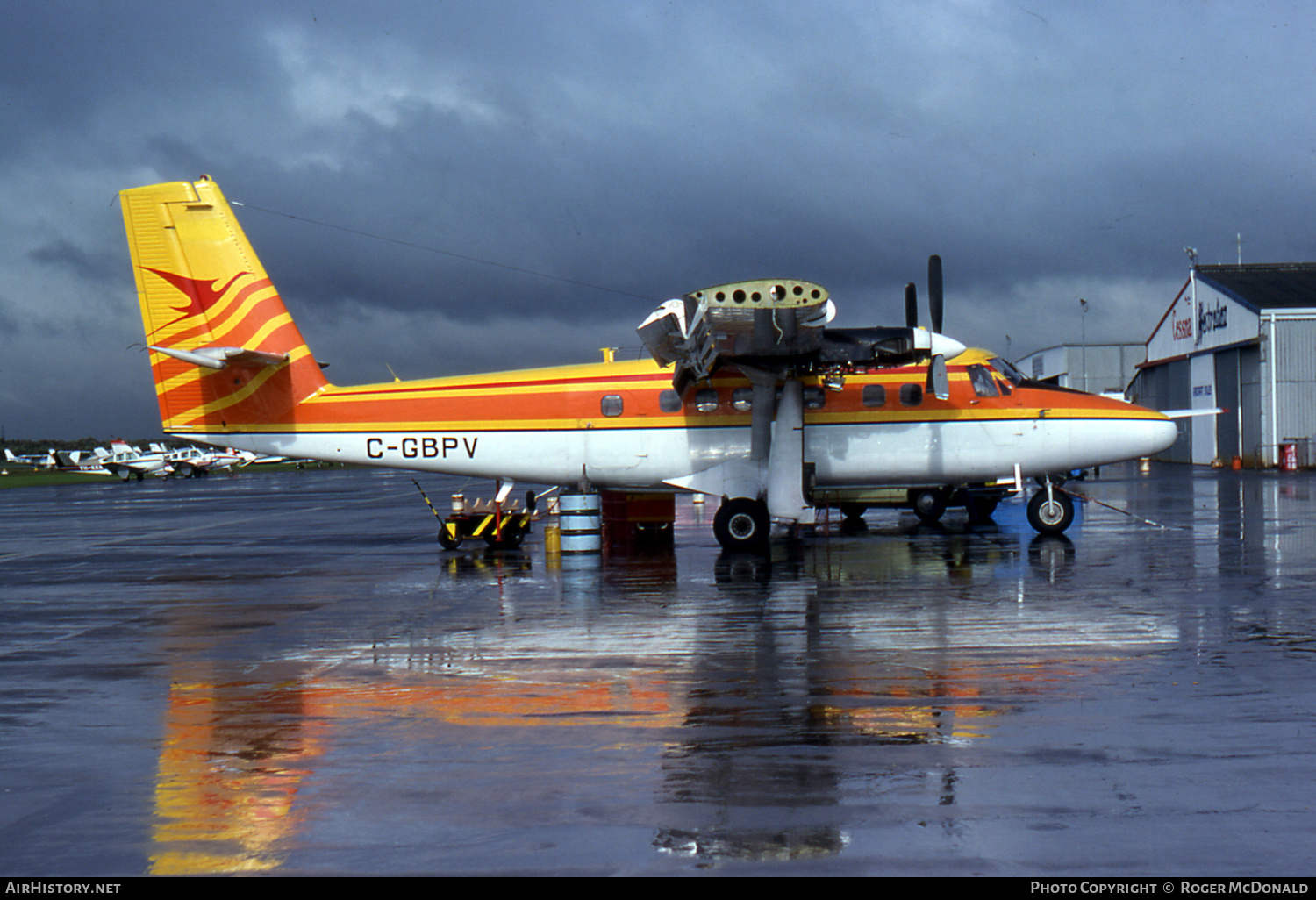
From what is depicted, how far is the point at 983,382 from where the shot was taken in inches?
677

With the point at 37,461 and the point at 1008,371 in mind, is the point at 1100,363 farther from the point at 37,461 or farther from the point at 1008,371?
the point at 37,461

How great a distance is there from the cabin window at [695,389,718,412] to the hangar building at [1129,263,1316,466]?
31.7 metres

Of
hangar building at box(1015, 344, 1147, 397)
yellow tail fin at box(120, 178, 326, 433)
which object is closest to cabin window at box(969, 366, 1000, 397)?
yellow tail fin at box(120, 178, 326, 433)

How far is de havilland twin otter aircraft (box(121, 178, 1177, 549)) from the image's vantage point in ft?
55.7

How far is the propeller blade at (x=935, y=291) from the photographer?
15.7m

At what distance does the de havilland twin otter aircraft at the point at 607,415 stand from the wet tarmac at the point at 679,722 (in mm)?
3364

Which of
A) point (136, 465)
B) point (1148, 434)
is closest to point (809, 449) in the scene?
point (1148, 434)

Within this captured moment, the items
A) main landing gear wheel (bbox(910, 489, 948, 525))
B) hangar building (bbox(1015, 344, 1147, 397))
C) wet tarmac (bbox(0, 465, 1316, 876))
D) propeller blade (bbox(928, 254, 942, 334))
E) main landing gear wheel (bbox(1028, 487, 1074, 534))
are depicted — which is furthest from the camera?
hangar building (bbox(1015, 344, 1147, 397))

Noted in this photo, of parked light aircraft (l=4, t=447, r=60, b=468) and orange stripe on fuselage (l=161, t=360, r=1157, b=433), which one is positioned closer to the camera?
orange stripe on fuselage (l=161, t=360, r=1157, b=433)

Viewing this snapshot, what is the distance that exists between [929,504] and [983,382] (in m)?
5.09

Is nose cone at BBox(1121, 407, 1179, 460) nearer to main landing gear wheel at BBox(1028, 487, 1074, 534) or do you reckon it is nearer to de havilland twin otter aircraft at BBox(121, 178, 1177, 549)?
de havilland twin otter aircraft at BBox(121, 178, 1177, 549)

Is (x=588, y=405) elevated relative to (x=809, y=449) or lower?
elevated

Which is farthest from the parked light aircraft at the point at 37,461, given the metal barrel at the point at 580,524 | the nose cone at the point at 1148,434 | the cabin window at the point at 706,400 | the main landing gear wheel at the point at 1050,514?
the nose cone at the point at 1148,434

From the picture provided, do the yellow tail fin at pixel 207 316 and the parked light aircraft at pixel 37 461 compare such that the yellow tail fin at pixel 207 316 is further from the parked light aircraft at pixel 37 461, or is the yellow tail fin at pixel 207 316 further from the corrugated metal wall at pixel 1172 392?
the parked light aircraft at pixel 37 461
